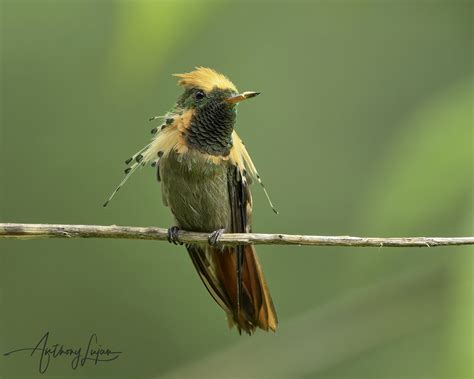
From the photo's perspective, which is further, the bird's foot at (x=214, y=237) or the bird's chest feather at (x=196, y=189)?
the bird's chest feather at (x=196, y=189)

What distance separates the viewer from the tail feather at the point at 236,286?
2609 mm

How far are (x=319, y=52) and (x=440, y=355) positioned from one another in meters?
6.28

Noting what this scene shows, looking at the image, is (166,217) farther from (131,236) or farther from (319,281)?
(131,236)

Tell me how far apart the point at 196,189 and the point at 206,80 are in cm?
49

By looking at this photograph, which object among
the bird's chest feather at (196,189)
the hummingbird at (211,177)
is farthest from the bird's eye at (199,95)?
the bird's chest feather at (196,189)

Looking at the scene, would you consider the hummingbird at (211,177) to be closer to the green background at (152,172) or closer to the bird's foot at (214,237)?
the bird's foot at (214,237)

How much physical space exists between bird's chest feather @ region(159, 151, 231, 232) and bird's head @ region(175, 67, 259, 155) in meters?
0.07

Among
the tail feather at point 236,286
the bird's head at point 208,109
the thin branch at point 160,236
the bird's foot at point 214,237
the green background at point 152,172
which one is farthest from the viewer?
the green background at point 152,172

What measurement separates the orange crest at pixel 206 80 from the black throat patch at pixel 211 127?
0.22ft

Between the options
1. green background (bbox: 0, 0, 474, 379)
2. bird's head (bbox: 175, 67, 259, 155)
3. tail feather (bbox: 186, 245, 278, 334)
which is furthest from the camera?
green background (bbox: 0, 0, 474, 379)

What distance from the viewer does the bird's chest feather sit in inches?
116

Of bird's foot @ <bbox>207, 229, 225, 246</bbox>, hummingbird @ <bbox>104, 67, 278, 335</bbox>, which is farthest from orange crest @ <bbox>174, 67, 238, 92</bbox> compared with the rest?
bird's foot @ <bbox>207, 229, 225, 246</bbox>

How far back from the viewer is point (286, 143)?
6.37 meters

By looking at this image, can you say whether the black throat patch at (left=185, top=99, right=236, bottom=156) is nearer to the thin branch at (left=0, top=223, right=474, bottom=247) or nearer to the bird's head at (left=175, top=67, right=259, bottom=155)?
the bird's head at (left=175, top=67, right=259, bottom=155)
